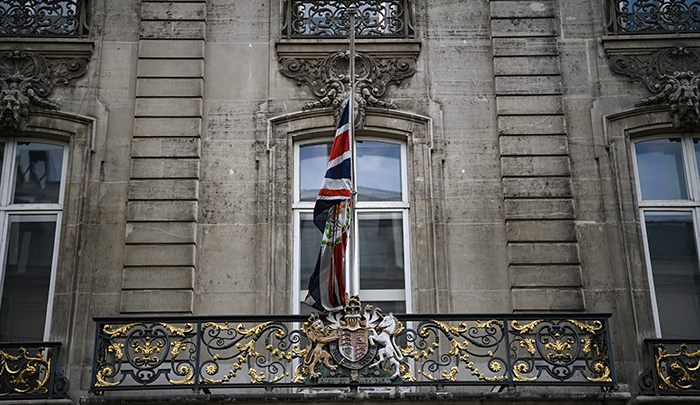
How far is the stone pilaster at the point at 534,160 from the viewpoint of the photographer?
1002 centimetres

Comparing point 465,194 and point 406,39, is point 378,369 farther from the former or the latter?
point 406,39

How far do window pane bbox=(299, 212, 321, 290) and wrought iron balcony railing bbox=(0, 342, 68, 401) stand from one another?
112 inches

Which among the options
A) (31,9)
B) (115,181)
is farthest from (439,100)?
(31,9)

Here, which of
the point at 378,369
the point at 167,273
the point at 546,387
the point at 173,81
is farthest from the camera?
the point at 173,81

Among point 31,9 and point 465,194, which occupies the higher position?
point 31,9

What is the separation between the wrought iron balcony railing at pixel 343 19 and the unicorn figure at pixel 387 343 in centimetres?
409

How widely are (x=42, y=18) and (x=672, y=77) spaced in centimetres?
790

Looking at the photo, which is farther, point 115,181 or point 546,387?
point 115,181

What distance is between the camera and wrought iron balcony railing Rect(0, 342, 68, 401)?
9297 mm

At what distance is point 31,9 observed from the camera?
11328 millimetres

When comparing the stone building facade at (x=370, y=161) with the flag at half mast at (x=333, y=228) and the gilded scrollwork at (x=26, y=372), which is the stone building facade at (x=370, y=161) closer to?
the gilded scrollwork at (x=26, y=372)

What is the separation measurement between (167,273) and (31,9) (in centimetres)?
404

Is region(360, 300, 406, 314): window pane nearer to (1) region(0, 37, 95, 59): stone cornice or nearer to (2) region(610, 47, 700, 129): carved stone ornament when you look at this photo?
(2) region(610, 47, 700, 129): carved stone ornament

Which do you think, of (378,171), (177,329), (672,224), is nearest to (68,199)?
(177,329)
